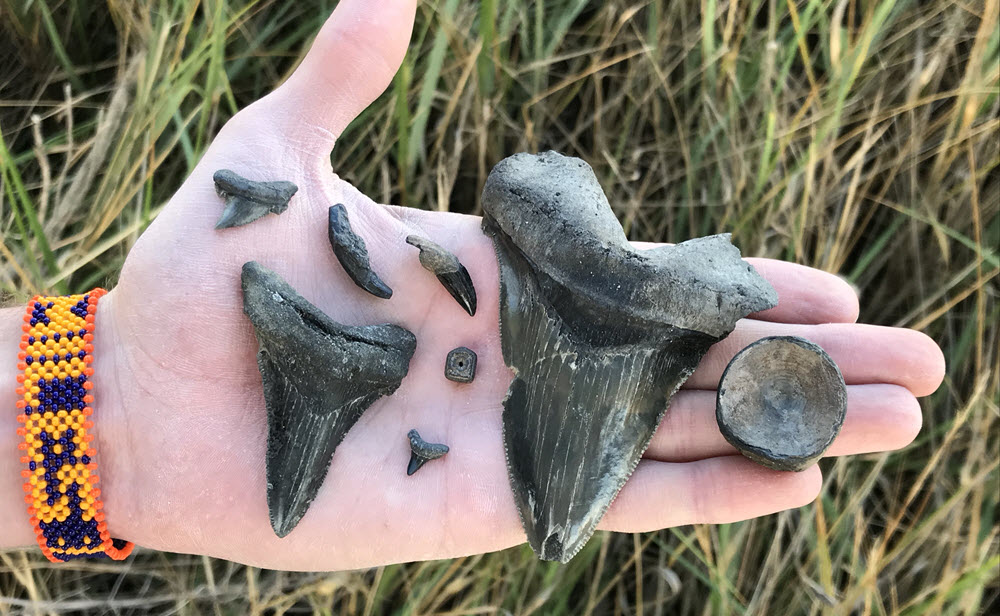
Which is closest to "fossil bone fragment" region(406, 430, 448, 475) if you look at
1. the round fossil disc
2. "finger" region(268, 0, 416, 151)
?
the round fossil disc

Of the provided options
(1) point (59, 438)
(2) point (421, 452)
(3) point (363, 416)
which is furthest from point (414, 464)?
(1) point (59, 438)

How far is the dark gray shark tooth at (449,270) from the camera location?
198 cm

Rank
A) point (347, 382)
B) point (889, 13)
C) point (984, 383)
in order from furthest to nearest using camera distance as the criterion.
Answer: point (889, 13), point (984, 383), point (347, 382)

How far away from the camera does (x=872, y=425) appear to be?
74.8 inches

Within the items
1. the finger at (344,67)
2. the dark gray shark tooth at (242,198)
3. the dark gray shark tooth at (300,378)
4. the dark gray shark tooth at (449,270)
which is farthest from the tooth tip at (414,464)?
the finger at (344,67)

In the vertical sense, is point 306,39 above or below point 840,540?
above

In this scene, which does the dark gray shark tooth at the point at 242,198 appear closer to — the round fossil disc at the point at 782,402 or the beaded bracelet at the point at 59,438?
the beaded bracelet at the point at 59,438

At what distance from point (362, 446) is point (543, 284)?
53 cm

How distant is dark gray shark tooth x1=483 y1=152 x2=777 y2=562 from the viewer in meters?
1.88

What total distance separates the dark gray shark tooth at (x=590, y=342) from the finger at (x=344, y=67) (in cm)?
43

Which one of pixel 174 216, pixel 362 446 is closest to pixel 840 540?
pixel 362 446

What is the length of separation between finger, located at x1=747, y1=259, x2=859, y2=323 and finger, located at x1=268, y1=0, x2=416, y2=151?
0.96m

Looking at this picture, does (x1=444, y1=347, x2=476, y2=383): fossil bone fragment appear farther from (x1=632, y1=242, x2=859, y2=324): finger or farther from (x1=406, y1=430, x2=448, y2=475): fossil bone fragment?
(x1=632, y1=242, x2=859, y2=324): finger

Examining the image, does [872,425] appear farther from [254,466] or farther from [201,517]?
[201,517]
